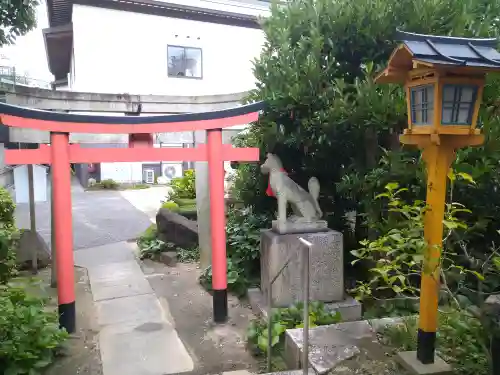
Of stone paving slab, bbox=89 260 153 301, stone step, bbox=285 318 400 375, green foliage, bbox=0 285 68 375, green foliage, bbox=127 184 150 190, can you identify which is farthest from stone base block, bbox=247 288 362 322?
green foliage, bbox=127 184 150 190

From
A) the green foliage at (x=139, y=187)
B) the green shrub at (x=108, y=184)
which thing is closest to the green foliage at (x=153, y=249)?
the green foliage at (x=139, y=187)

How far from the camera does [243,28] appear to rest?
17.8m

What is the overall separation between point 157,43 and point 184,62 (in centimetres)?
132

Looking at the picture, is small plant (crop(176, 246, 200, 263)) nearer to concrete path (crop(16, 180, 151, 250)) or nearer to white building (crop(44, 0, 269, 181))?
concrete path (crop(16, 180, 151, 250))

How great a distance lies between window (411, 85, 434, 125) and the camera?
3127mm

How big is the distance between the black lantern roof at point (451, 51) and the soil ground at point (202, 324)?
351 centimetres

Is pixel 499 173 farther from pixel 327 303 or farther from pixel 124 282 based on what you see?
pixel 124 282

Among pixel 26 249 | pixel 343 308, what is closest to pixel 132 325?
pixel 343 308

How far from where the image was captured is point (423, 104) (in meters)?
3.22

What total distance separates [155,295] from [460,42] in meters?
5.73

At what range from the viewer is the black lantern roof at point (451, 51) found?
9.23 feet

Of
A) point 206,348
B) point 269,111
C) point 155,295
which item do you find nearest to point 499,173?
point 269,111

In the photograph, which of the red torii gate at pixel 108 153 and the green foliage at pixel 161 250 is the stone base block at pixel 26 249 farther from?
the red torii gate at pixel 108 153

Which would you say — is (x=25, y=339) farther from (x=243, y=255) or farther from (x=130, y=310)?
(x=243, y=255)
